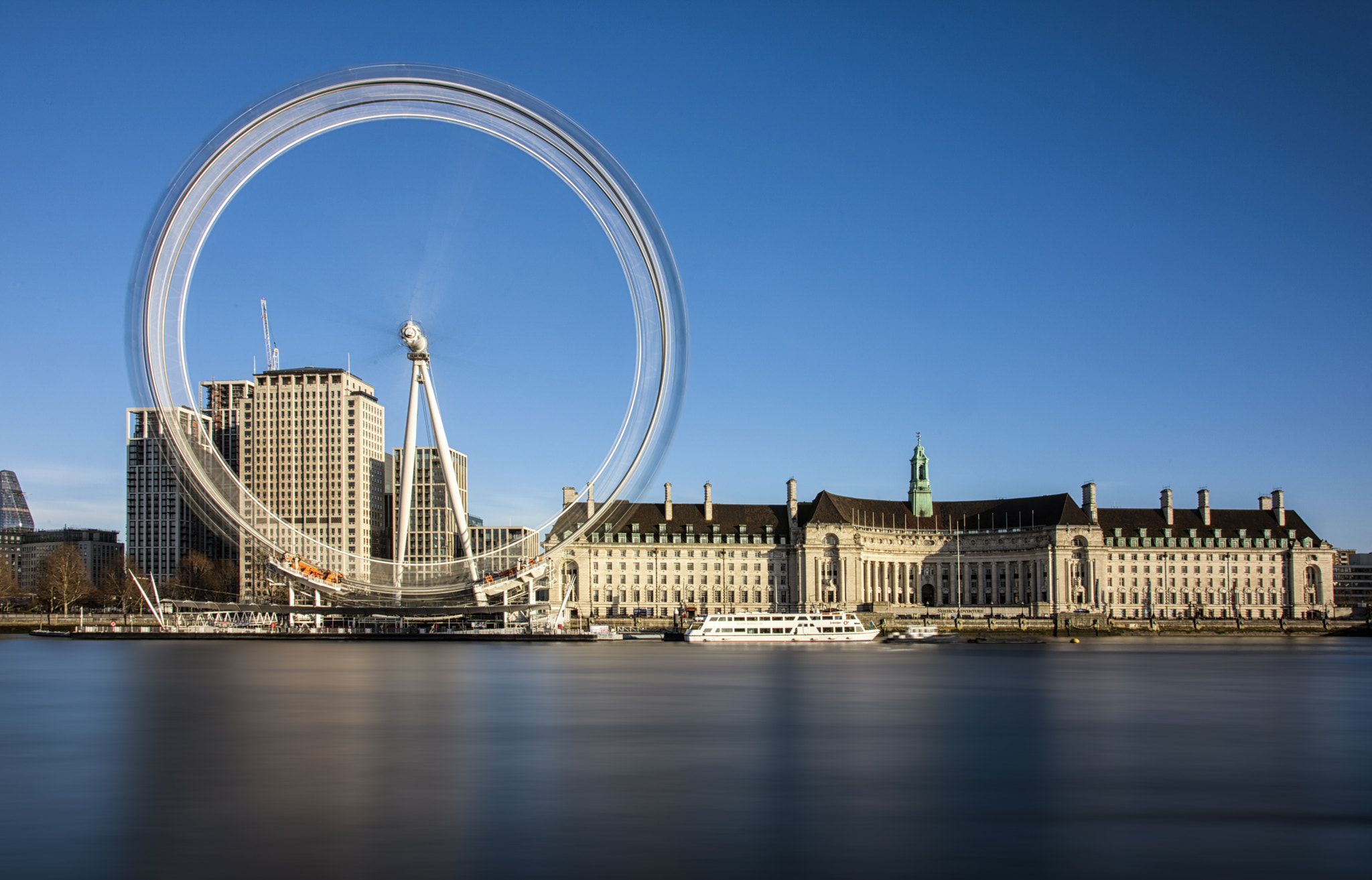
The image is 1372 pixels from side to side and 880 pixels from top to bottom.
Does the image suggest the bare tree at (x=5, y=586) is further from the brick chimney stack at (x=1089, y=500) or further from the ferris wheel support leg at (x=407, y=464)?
the brick chimney stack at (x=1089, y=500)

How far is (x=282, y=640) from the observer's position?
12612 centimetres

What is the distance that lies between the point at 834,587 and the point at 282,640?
70102 mm

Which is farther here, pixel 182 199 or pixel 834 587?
pixel 834 587

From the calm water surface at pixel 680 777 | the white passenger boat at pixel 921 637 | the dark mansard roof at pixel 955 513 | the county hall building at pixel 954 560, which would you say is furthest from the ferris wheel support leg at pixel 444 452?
the dark mansard roof at pixel 955 513

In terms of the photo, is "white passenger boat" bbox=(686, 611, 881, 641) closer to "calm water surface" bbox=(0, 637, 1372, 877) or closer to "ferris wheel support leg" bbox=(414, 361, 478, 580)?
"ferris wheel support leg" bbox=(414, 361, 478, 580)

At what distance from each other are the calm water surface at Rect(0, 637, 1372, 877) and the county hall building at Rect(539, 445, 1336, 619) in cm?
9198

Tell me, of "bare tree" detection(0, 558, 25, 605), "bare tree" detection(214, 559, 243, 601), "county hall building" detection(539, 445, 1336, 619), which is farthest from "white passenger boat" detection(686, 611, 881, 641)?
"bare tree" detection(0, 558, 25, 605)

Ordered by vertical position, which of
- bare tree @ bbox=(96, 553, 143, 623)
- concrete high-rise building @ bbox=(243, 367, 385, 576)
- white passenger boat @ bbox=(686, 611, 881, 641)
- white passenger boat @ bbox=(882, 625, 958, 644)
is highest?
concrete high-rise building @ bbox=(243, 367, 385, 576)

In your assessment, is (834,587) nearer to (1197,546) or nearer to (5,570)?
(1197,546)

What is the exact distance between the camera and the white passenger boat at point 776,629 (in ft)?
396

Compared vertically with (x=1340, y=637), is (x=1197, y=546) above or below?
above

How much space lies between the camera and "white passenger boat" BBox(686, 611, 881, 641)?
120625mm

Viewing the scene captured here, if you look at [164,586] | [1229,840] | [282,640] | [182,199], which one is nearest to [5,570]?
[164,586]

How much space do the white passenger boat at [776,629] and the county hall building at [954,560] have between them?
110 feet
